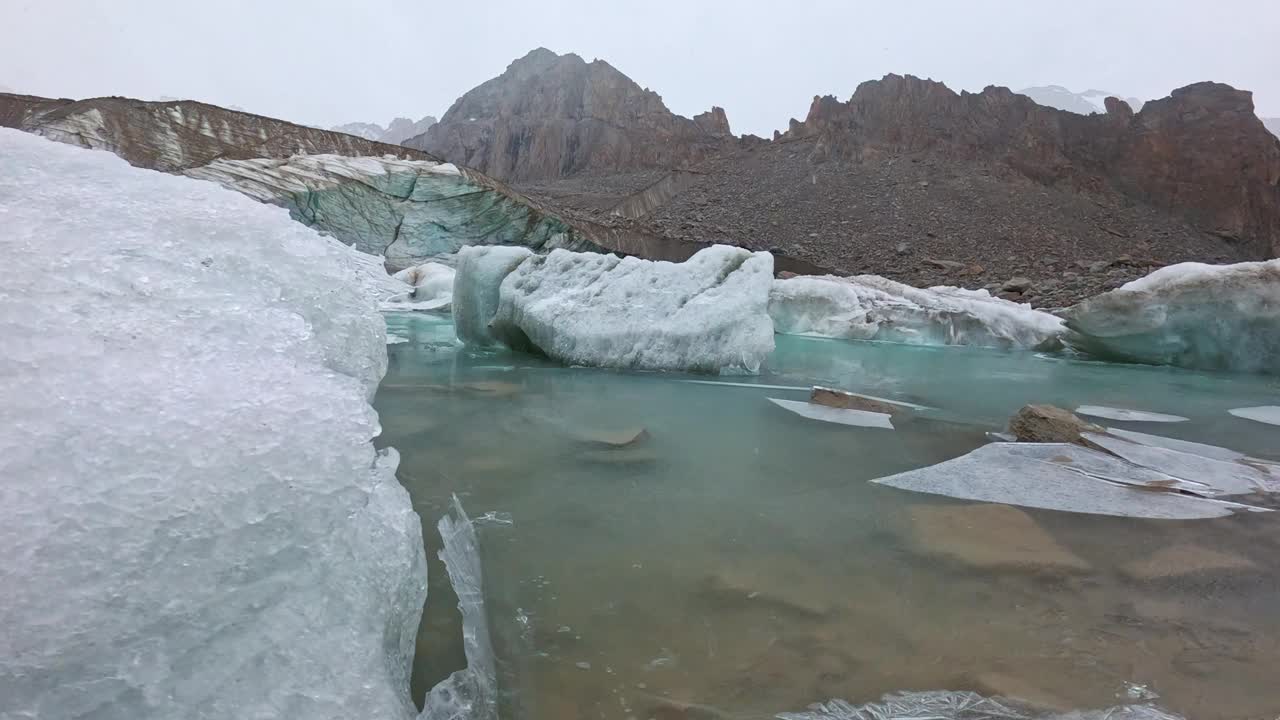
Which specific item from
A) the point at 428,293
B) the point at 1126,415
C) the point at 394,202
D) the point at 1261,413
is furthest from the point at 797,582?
the point at 394,202

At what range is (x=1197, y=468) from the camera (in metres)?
2.70

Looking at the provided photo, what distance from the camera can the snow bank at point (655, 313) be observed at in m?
5.46

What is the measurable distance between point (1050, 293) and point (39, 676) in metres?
19.7

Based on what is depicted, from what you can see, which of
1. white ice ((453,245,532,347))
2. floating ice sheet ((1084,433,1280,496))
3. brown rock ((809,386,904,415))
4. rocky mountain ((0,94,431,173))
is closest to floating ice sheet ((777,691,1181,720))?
floating ice sheet ((1084,433,1280,496))

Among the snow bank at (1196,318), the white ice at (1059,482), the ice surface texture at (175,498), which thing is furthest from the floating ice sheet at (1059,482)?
the snow bank at (1196,318)

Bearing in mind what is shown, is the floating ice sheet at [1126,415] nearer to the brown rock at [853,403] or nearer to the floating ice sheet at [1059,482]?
the brown rock at [853,403]

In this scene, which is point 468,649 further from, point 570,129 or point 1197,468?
point 570,129

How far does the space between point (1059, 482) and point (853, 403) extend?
150cm

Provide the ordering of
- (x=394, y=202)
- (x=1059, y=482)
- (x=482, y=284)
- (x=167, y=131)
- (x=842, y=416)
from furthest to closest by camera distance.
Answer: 1. (x=167, y=131)
2. (x=394, y=202)
3. (x=482, y=284)
4. (x=842, y=416)
5. (x=1059, y=482)

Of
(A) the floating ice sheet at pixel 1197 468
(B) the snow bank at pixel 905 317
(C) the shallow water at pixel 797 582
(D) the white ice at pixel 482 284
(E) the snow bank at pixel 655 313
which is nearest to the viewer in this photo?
(C) the shallow water at pixel 797 582

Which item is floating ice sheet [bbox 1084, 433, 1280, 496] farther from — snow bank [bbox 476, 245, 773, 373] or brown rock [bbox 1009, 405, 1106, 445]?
snow bank [bbox 476, 245, 773, 373]

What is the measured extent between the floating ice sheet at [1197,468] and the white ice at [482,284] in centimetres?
515

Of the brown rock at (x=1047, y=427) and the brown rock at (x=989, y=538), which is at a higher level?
the brown rock at (x=1047, y=427)

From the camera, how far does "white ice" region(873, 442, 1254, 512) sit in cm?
225
